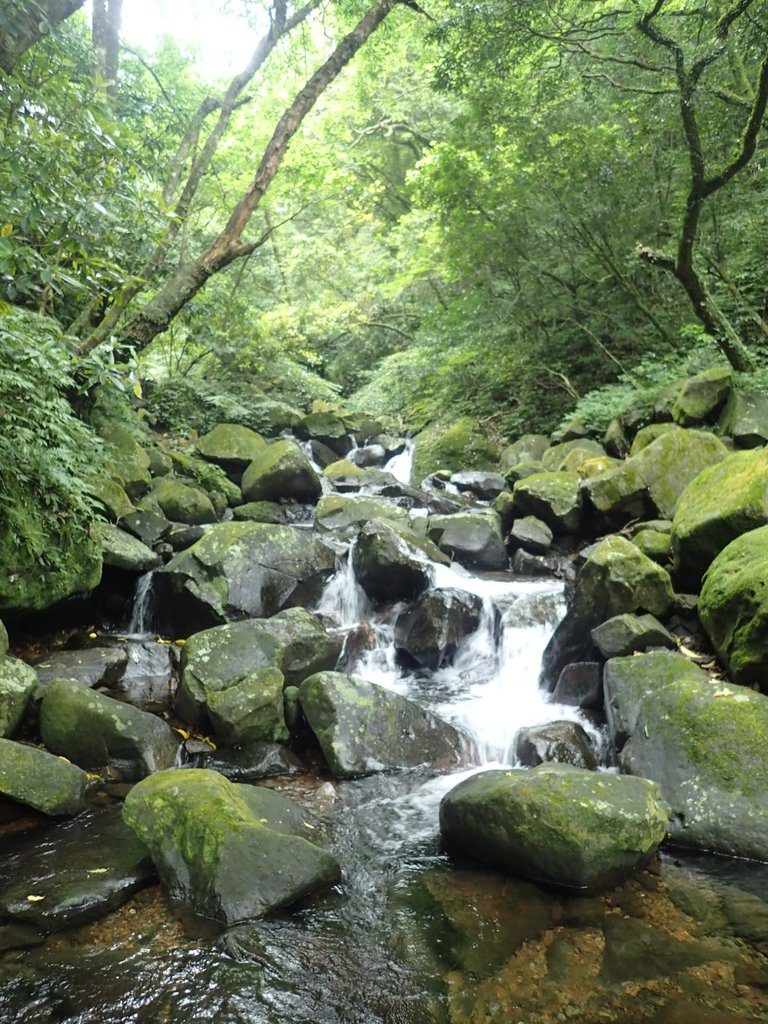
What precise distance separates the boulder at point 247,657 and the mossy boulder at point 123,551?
6.29 feet

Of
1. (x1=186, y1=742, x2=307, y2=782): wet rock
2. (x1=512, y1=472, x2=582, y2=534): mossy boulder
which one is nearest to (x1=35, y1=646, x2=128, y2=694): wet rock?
(x1=186, y1=742, x2=307, y2=782): wet rock

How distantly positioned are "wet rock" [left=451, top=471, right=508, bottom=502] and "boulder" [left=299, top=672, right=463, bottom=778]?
7.41 metres

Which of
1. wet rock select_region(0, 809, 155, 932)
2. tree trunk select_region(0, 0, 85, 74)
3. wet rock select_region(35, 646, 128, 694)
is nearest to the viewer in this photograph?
wet rock select_region(0, 809, 155, 932)

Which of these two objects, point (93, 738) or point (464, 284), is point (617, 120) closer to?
point (464, 284)

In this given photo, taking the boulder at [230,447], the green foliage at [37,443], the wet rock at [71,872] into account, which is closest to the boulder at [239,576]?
the green foliage at [37,443]

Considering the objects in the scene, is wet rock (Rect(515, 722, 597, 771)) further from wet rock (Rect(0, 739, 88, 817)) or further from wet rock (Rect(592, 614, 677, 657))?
wet rock (Rect(0, 739, 88, 817))

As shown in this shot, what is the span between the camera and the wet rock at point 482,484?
12477 mm

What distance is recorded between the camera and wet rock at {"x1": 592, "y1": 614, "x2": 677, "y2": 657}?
5754 mm

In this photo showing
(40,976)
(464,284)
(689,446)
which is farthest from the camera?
(464,284)

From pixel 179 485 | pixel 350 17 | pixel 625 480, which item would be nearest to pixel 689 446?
pixel 625 480

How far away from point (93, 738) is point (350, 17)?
426 inches

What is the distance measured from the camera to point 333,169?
42.5 ft

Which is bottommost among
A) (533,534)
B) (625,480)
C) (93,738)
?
(93,738)

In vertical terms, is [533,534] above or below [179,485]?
below
